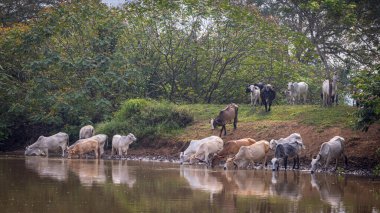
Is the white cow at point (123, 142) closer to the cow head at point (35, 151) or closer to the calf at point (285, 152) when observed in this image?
the cow head at point (35, 151)

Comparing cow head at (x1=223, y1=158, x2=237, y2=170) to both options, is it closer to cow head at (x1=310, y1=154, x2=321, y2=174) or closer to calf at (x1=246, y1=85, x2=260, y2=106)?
cow head at (x1=310, y1=154, x2=321, y2=174)

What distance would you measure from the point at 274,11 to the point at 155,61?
816cm

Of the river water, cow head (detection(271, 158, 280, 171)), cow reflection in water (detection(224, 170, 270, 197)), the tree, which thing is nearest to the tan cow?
cow head (detection(271, 158, 280, 171))

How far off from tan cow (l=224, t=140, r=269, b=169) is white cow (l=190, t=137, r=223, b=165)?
1.34m

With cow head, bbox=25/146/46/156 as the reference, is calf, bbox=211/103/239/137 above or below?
above

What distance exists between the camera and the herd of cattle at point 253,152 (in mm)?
22219

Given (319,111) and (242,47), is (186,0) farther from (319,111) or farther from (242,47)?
(319,111)

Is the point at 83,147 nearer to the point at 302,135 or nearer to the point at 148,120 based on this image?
the point at 148,120

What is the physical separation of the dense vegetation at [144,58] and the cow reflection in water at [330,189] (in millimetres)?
11672

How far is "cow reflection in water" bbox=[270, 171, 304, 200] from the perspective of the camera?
14.9 meters

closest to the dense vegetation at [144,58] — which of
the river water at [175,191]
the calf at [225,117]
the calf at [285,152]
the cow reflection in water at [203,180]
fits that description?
the calf at [225,117]

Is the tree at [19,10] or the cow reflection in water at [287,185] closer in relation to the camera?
the cow reflection in water at [287,185]

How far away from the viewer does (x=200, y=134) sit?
28.8m

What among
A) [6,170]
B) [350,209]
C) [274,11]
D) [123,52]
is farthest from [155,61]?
[350,209]
